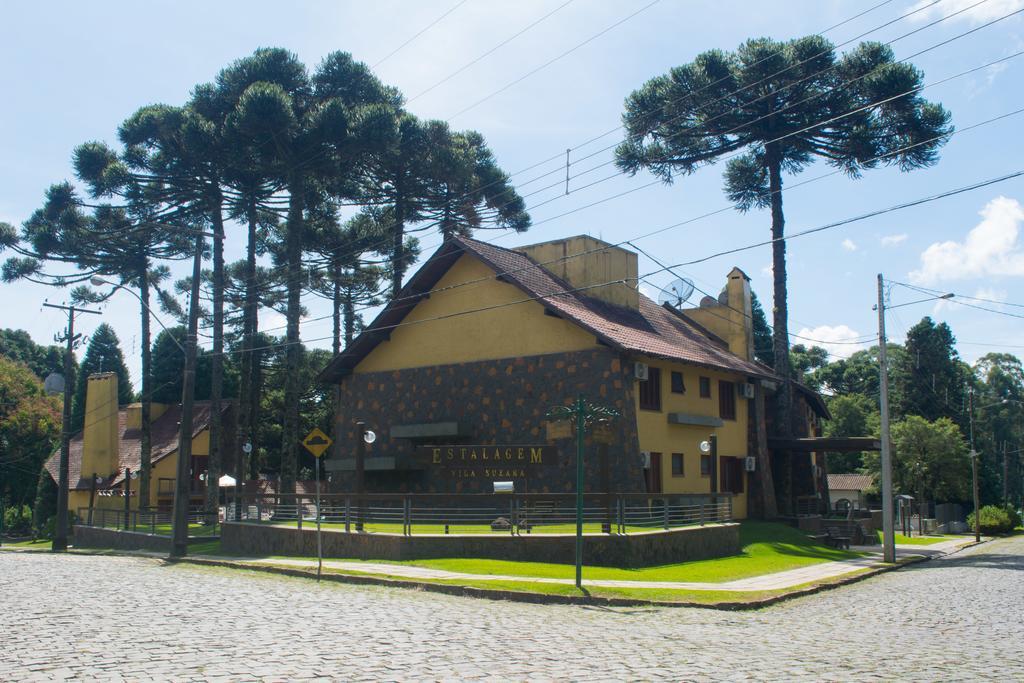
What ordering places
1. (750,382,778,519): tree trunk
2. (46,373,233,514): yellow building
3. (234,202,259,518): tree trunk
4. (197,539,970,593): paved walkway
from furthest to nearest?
1. (46,373,233,514): yellow building
2. (234,202,259,518): tree trunk
3. (750,382,778,519): tree trunk
4. (197,539,970,593): paved walkway

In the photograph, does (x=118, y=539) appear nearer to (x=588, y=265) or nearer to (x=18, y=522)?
(x=588, y=265)

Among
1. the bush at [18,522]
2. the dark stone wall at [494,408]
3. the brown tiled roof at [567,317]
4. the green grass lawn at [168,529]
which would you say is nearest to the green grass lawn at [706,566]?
the dark stone wall at [494,408]

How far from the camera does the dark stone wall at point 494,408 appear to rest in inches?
1055

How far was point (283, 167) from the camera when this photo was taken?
3691 centimetres

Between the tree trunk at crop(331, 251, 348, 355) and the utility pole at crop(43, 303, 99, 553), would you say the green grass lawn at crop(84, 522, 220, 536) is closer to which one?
the utility pole at crop(43, 303, 99, 553)

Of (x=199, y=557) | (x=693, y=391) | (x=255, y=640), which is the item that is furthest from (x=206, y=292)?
(x=255, y=640)

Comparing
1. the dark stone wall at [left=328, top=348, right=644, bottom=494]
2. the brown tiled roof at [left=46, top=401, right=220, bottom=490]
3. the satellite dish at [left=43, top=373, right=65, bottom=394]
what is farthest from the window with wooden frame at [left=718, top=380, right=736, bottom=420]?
the satellite dish at [left=43, top=373, right=65, bottom=394]

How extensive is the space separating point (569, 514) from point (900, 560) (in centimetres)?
1095

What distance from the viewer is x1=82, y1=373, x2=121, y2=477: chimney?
149 feet

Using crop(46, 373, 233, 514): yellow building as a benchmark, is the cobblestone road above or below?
below

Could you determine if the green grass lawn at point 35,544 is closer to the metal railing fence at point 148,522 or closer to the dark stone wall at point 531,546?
the metal railing fence at point 148,522

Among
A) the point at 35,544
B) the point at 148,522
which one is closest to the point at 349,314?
the point at 35,544

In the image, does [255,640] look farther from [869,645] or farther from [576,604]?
[869,645]

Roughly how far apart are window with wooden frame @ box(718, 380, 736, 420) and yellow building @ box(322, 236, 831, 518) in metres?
0.05
